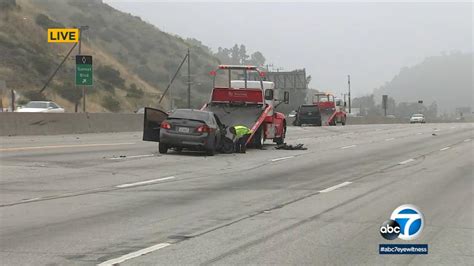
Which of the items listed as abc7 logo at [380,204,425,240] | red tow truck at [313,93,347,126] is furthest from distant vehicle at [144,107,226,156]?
red tow truck at [313,93,347,126]

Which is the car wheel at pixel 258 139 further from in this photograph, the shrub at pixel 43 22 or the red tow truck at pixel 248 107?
the shrub at pixel 43 22

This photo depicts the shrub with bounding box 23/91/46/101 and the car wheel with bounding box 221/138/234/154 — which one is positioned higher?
the shrub with bounding box 23/91/46/101

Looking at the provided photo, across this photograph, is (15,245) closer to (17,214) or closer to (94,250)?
(94,250)

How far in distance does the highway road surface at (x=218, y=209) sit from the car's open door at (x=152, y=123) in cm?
261

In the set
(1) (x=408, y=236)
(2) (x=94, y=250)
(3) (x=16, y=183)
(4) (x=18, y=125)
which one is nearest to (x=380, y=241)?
(1) (x=408, y=236)

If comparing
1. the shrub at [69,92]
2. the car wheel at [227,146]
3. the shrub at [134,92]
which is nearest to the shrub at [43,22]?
the shrub at [134,92]

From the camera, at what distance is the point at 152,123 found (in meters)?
20.5

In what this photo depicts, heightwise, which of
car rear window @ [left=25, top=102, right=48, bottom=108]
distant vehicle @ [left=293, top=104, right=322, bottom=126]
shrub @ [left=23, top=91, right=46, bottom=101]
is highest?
shrub @ [left=23, top=91, right=46, bottom=101]

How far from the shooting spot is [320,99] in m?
59.8

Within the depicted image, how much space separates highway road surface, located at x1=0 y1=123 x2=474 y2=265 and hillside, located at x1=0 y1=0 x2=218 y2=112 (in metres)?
49.8

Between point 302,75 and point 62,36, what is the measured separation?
70.1 meters

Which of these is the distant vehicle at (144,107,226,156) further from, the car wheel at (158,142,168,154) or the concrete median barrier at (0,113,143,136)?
the concrete median barrier at (0,113,143,136)

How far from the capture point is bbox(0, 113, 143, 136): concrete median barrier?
88.1 feet

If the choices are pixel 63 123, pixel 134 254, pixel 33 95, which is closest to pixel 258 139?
pixel 63 123
